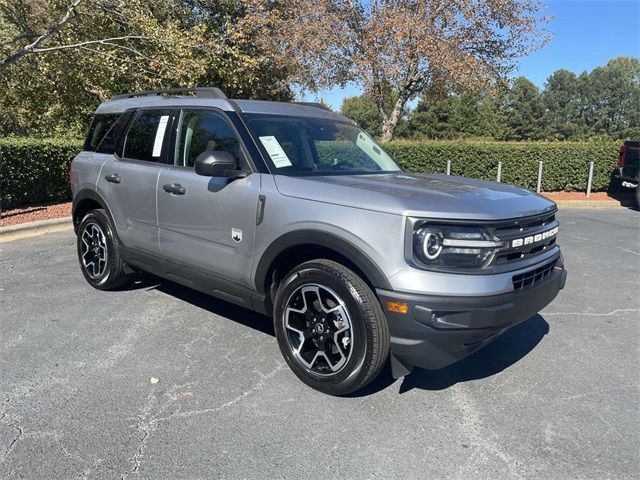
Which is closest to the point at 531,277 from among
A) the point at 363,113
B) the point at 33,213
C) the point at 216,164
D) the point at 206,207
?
the point at 216,164

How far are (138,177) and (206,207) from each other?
3.37ft

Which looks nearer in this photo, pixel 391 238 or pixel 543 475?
pixel 543 475

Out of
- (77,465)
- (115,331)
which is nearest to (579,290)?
(115,331)

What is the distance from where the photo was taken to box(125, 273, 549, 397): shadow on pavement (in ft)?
11.1

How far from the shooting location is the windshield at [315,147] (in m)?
3.64

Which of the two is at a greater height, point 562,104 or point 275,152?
point 562,104

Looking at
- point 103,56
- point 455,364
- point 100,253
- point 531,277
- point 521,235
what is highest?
point 103,56

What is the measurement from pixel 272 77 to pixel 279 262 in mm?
15066

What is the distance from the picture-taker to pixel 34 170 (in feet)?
31.3

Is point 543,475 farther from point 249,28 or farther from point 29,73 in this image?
point 249,28

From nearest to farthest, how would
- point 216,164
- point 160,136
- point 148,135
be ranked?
point 216,164 → point 160,136 → point 148,135

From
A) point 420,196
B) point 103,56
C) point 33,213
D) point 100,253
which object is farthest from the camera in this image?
point 103,56

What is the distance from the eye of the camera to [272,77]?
17266 mm

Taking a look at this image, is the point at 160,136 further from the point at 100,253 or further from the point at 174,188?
the point at 100,253
